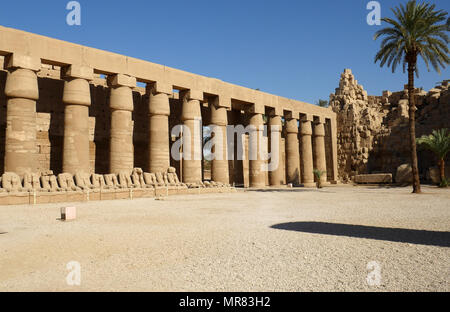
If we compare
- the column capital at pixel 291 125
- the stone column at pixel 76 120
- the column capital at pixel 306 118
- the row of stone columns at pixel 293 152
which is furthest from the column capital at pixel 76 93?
the column capital at pixel 306 118

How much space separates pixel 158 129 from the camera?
1944 cm

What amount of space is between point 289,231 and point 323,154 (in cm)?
2562

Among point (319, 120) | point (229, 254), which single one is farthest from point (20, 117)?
point (319, 120)

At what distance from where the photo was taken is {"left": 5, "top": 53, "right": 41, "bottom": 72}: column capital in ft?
48.7

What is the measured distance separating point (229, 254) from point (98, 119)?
58.1ft

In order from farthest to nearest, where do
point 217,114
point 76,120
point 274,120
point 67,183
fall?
point 274,120, point 217,114, point 76,120, point 67,183

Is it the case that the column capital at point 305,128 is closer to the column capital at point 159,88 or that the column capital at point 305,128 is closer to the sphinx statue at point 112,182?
the column capital at point 159,88

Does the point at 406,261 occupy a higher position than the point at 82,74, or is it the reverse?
the point at 82,74

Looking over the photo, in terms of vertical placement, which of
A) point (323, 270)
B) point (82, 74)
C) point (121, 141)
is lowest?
point (323, 270)

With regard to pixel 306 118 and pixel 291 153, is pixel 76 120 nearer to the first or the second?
pixel 291 153

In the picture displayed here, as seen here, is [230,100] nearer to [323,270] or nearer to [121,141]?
[121,141]

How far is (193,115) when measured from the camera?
2100 centimetres
